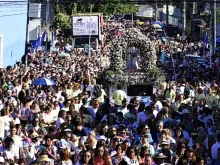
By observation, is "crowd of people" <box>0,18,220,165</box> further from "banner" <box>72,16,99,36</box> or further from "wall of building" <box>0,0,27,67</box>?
"banner" <box>72,16,99,36</box>

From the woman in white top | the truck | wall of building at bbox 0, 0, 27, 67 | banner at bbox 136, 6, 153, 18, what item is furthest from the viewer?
banner at bbox 136, 6, 153, 18

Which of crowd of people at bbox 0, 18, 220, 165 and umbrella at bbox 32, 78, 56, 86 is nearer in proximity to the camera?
crowd of people at bbox 0, 18, 220, 165

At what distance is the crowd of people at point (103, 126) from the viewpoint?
47.2 feet

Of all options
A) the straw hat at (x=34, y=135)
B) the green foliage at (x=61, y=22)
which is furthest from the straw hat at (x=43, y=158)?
the green foliage at (x=61, y=22)

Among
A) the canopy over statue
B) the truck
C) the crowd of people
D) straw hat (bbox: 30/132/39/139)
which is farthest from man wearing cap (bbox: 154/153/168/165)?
the truck

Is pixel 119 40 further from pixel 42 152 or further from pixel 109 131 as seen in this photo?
pixel 42 152

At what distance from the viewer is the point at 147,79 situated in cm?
2775

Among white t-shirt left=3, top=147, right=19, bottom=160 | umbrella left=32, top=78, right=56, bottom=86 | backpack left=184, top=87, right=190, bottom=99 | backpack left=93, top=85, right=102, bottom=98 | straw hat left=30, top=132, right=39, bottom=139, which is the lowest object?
white t-shirt left=3, top=147, right=19, bottom=160

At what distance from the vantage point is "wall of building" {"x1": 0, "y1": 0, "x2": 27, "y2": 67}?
35.5 meters

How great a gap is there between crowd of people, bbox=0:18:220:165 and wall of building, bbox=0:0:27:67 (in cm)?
1021

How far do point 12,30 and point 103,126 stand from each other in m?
22.5

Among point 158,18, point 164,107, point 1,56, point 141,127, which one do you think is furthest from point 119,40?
point 158,18

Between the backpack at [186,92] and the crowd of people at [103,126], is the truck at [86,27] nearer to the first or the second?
the crowd of people at [103,126]

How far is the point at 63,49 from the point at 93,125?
35431mm
